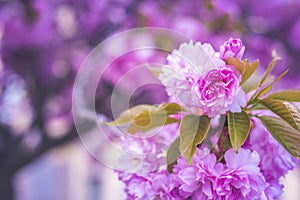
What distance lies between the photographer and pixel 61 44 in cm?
405

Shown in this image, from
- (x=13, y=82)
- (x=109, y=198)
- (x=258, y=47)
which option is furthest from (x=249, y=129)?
(x=109, y=198)

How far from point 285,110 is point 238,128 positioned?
87mm

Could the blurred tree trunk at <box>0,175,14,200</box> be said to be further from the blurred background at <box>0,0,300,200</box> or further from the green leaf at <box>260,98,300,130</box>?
the green leaf at <box>260,98,300,130</box>

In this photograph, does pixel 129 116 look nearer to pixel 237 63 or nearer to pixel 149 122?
pixel 149 122

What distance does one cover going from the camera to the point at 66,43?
13.2ft

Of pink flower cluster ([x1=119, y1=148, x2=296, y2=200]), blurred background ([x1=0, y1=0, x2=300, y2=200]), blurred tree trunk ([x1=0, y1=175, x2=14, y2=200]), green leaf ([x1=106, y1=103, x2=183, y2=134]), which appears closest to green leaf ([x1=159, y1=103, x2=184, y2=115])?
green leaf ([x1=106, y1=103, x2=183, y2=134])

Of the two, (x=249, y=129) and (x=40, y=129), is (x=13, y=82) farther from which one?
(x=249, y=129)

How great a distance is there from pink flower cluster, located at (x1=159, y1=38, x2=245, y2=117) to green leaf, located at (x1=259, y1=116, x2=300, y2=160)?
7 centimetres

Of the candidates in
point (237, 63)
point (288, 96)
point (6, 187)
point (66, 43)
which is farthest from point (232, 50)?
point (66, 43)

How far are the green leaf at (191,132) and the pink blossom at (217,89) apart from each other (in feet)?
0.09

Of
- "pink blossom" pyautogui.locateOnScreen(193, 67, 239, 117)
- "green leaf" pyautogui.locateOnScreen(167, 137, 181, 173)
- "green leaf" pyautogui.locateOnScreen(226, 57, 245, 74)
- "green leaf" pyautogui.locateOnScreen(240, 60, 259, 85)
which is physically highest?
"green leaf" pyautogui.locateOnScreen(226, 57, 245, 74)

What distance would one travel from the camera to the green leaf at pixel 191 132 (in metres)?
0.98

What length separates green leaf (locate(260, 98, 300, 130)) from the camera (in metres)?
0.99

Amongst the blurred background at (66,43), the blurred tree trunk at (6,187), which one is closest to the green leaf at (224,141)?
the blurred background at (66,43)
